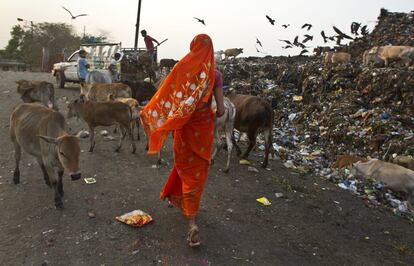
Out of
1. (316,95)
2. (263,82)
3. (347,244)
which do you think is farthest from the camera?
(263,82)

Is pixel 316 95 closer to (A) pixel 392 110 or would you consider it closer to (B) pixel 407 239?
(A) pixel 392 110

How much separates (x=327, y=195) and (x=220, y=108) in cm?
328

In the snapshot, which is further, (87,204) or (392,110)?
(392,110)

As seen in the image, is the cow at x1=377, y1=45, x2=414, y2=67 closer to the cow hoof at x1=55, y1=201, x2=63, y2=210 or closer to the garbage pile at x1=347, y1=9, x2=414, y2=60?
the garbage pile at x1=347, y1=9, x2=414, y2=60

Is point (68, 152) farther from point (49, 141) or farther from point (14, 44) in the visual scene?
point (14, 44)

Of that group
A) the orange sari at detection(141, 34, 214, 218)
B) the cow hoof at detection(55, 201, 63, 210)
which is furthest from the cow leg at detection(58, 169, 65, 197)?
the orange sari at detection(141, 34, 214, 218)

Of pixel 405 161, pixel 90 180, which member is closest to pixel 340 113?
pixel 405 161

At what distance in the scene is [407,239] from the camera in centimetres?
536

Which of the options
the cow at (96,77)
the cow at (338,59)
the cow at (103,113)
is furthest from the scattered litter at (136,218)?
the cow at (338,59)

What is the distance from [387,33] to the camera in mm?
15250

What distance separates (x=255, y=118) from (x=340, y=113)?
3.68m

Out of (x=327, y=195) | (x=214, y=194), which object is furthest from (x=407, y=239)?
(x=214, y=194)

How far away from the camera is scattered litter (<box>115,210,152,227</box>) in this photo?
4547 mm

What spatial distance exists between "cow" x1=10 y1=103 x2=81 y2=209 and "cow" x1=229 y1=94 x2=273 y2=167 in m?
3.74
